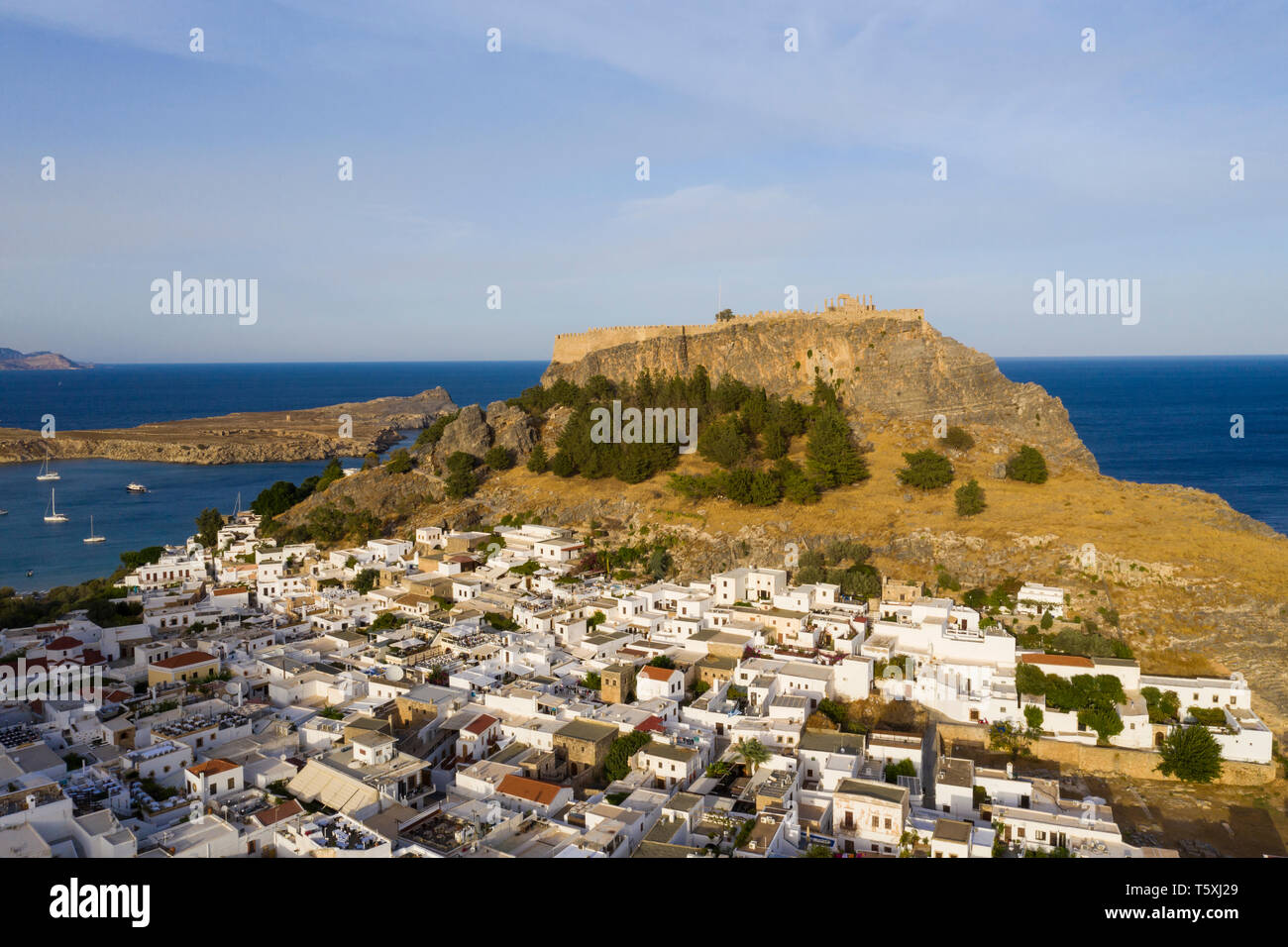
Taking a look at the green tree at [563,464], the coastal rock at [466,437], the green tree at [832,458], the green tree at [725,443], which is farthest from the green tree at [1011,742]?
the coastal rock at [466,437]

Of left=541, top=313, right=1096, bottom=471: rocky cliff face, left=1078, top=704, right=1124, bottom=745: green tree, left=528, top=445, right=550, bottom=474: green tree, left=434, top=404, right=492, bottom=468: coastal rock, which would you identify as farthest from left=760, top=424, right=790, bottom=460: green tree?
left=1078, top=704, right=1124, bottom=745: green tree

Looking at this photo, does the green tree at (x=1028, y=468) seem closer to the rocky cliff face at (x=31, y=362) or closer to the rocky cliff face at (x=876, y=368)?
the rocky cliff face at (x=876, y=368)

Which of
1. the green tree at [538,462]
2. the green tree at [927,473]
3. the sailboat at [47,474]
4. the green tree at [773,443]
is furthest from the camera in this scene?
the sailboat at [47,474]

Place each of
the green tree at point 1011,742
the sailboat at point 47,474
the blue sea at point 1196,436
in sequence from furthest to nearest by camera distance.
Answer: the sailboat at point 47,474, the blue sea at point 1196,436, the green tree at point 1011,742
